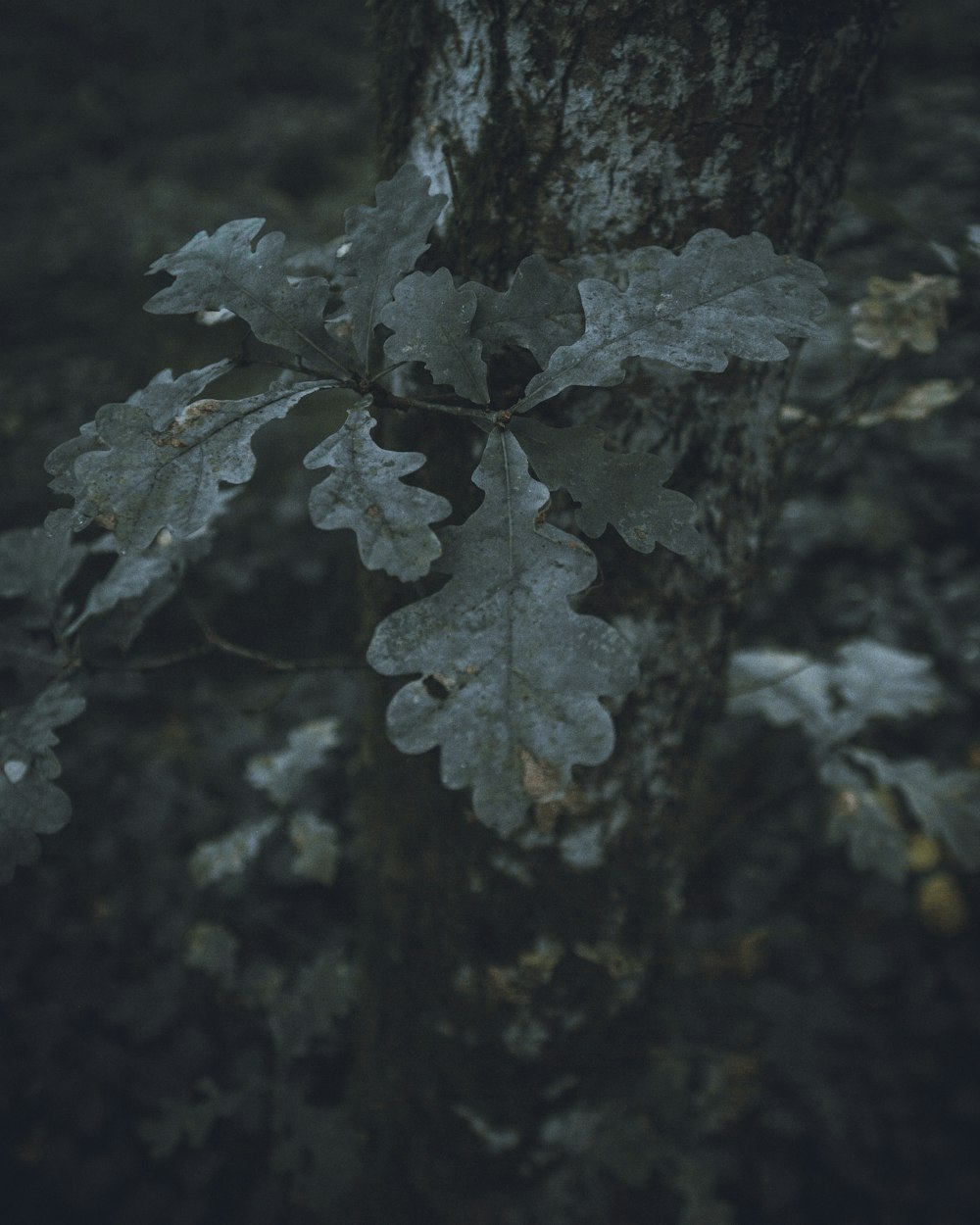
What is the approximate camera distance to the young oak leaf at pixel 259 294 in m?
0.83

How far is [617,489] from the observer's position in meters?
0.76

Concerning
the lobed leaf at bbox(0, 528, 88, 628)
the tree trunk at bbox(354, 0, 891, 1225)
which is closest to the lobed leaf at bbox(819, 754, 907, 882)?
the tree trunk at bbox(354, 0, 891, 1225)

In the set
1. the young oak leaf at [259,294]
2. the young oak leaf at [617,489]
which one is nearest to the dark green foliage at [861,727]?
the young oak leaf at [617,489]

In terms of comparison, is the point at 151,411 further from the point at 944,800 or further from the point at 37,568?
the point at 944,800

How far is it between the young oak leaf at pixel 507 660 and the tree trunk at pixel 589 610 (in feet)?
0.83

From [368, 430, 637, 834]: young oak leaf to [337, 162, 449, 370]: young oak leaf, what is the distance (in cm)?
24

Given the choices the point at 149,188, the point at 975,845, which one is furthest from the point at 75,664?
the point at 149,188

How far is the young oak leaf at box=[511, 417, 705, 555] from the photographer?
0.75 m

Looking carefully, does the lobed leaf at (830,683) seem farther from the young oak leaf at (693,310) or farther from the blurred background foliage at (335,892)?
the young oak leaf at (693,310)

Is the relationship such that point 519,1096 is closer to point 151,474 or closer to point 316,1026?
point 316,1026

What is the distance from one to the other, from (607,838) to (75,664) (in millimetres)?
890

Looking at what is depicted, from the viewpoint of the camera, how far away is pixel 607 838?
120 cm

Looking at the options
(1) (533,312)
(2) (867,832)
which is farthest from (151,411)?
(2) (867,832)

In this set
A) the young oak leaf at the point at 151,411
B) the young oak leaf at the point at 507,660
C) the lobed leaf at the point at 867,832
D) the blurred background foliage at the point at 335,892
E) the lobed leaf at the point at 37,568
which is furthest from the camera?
the blurred background foliage at the point at 335,892
